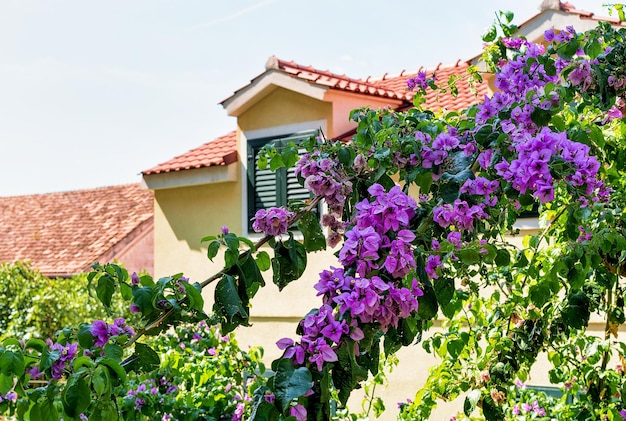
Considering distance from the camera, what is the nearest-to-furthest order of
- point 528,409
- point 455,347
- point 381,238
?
point 381,238, point 455,347, point 528,409

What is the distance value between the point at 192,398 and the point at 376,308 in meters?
3.35

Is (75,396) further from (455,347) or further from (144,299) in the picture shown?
(455,347)

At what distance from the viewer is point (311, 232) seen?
9.28ft

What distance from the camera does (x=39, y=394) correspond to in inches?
83.0

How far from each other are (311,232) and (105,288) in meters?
0.74

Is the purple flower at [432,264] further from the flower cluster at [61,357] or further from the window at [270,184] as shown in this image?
the window at [270,184]

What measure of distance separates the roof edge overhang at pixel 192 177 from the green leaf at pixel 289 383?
9440mm

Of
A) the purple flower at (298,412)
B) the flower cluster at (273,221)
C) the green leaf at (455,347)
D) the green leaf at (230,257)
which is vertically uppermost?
the flower cluster at (273,221)

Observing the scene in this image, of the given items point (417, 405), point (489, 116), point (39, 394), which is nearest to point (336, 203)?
point (489, 116)

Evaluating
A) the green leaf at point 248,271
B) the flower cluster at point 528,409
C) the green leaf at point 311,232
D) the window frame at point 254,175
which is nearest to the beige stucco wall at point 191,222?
the window frame at point 254,175

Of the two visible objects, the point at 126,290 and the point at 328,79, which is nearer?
the point at 126,290

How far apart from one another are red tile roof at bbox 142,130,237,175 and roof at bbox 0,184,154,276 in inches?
219

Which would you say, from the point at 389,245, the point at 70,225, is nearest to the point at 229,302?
the point at 389,245

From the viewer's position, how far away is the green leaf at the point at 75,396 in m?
1.93
